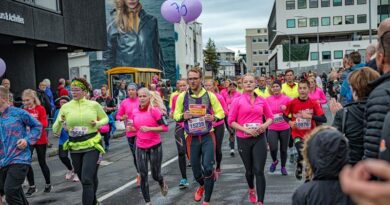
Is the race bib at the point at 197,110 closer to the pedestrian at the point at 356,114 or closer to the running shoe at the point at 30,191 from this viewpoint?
the pedestrian at the point at 356,114

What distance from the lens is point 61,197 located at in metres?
8.05

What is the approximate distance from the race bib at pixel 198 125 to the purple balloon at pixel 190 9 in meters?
11.1

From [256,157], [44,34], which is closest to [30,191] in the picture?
[256,157]

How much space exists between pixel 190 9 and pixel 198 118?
11.1 m

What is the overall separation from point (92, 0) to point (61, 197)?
18.4 meters

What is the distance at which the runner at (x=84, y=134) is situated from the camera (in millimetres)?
6141

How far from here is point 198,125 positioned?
694cm

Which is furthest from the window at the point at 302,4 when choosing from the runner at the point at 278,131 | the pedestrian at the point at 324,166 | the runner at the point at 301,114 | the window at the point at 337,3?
the pedestrian at the point at 324,166

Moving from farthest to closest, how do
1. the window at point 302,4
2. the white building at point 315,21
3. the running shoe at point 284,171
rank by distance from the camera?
the window at point 302,4, the white building at point 315,21, the running shoe at point 284,171

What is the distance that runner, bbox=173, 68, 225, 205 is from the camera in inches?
273

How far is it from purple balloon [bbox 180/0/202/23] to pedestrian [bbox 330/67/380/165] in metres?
13.7

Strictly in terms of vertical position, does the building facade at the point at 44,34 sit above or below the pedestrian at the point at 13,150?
above

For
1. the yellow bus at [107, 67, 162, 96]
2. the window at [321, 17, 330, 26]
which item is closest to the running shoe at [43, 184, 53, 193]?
the yellow bus at [107, 67, 162, 96]

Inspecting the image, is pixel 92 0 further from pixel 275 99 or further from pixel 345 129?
pixel 345 129
